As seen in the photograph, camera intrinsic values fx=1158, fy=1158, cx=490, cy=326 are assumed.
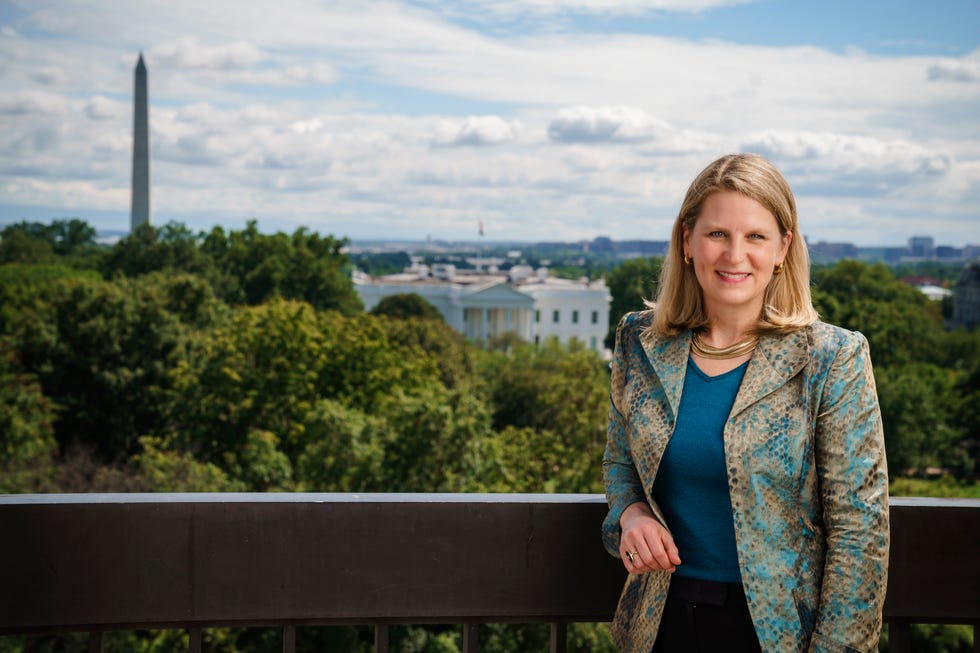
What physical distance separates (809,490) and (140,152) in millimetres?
91061

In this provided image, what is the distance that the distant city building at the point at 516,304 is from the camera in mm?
102938

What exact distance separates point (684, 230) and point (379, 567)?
981mm

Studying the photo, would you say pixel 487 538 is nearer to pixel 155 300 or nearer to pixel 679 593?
pixel 679 593

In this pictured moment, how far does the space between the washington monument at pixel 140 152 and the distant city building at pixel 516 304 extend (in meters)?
19.9

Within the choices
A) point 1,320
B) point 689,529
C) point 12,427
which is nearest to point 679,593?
point 689,529

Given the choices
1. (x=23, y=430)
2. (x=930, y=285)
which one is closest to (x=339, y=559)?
(x=23, y=430)

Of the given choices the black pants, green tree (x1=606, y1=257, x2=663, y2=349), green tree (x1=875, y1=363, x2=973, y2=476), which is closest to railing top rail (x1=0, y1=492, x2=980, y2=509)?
the black pants

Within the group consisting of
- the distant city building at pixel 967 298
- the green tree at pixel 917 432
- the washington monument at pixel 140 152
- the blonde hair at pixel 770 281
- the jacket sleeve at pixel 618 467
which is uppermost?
the washington monument at pixel 140 152

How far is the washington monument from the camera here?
86.7 meters

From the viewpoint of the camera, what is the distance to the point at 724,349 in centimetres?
230

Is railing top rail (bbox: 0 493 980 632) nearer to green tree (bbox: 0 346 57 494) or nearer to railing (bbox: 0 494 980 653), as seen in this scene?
railing (bbox: 0 494 980 653)

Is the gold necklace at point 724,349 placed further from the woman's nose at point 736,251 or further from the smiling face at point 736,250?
the woman's nose at point 736,251

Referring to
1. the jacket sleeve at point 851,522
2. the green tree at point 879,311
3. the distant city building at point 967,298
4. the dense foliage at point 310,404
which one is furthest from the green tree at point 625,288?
the jacket sleeve at point 851,522

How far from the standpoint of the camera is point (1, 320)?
45.1 m
